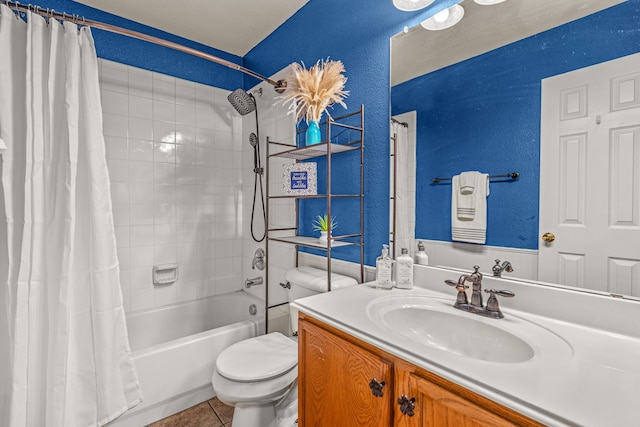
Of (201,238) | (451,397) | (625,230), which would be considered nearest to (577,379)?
(451,397)

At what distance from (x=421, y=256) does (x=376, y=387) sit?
24.9 inches

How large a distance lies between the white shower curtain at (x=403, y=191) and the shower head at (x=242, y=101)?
133cm

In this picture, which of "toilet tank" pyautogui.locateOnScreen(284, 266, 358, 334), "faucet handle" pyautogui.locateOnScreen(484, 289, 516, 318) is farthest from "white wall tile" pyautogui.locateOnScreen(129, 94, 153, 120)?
"faucet handle" pyautogui.locateOnScreen(484, 289, 516, 318)

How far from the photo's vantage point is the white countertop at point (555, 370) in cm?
52

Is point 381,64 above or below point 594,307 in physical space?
above

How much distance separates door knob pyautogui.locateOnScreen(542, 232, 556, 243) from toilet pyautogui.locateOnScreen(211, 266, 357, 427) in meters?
0.81

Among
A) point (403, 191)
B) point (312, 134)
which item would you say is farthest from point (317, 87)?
point (403, 191)

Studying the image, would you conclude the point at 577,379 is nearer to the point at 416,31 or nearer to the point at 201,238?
the point at 416,31

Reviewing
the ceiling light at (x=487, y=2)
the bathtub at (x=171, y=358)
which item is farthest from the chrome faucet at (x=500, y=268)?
the bathtub at (x=171, y=358)

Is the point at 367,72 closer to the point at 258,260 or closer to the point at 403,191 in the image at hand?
the point at 403,191

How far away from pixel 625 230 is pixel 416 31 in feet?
3.46

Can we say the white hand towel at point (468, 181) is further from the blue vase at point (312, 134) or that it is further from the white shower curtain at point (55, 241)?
the white shower curtain at point (55, 241)

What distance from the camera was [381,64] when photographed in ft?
4.78

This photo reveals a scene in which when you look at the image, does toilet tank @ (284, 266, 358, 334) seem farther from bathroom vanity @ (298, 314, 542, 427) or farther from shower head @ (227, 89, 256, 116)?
shower head @ (227, 89, 256, 116)
